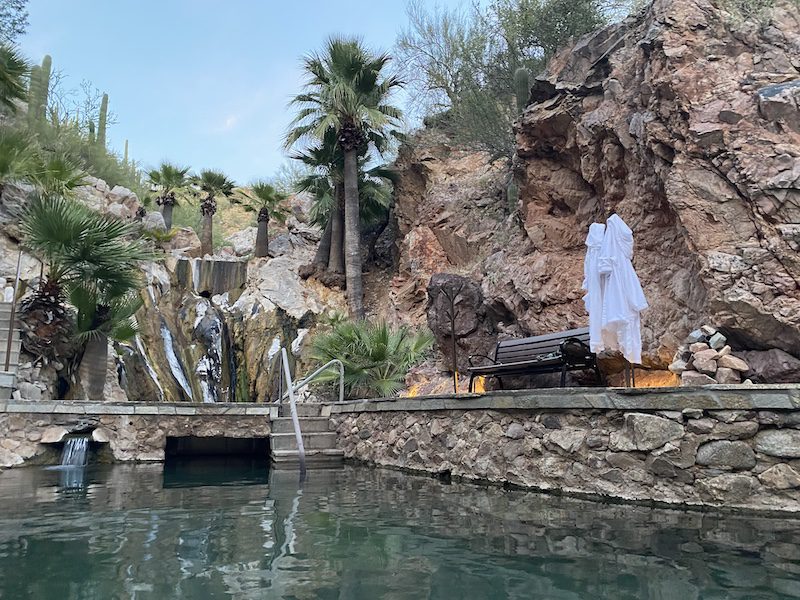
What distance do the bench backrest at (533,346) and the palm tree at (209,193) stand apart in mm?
16928

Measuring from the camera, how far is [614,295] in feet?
21.1

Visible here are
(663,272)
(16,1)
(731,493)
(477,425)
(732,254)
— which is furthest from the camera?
(16,1)

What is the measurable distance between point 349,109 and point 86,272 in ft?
29.5

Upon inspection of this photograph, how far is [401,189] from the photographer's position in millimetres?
20016

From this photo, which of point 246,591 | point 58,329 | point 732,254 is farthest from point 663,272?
point 58,329

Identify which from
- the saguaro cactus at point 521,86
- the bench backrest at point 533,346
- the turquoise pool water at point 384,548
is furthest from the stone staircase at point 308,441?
the saguaro cactus at point 521,86

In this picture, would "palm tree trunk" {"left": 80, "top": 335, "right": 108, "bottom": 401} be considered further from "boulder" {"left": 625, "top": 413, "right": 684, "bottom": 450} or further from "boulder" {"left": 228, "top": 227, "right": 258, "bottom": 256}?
"boulder" {"left": 228, "top": 227, "right": 258, "bottom": 256}

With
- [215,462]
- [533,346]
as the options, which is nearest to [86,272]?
[215,462]

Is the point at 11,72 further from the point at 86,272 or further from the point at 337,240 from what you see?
the point at 337,240

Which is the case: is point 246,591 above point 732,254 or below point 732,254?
below

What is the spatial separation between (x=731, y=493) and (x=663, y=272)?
5284 mm

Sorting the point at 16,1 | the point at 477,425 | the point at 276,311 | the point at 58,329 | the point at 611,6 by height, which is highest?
the point at 16,1

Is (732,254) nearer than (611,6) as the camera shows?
Yes

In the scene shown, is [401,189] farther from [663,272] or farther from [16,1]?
[16,1]
